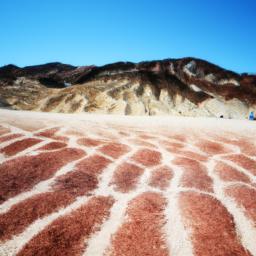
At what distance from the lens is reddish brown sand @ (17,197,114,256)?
7.97 feet

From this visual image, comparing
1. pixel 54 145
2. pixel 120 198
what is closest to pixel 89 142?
pixel 54 145

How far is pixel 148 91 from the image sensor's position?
1684 inches

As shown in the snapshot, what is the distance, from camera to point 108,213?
3.11 meters

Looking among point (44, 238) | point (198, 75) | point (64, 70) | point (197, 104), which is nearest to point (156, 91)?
point (197, 104)

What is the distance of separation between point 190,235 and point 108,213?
3.34 ft

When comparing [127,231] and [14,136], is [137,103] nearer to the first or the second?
[14,136]

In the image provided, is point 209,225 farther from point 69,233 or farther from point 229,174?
point 229,174

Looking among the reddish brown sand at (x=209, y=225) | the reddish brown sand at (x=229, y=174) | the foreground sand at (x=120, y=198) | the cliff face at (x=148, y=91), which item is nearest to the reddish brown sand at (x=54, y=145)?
the foreground sand at (x=120, y=198)

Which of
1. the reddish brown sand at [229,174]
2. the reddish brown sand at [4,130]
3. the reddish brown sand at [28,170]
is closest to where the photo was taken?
the reddish brown sand at [28,170]

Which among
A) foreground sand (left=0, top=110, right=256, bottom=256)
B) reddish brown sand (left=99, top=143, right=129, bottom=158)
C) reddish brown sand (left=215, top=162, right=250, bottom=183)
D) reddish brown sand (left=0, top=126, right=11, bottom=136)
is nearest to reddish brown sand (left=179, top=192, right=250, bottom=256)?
foreground sand (left=0, top=110, right=256, bottom=256)

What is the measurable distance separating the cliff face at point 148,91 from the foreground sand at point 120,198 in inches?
1286

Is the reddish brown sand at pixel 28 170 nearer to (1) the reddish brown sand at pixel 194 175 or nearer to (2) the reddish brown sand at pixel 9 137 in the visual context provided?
(2) the reddish brown sand at pixel 9 137

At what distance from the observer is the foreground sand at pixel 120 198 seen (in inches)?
102

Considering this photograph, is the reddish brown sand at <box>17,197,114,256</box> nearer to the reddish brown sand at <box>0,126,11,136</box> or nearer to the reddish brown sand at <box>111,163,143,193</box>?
the reddish brown sand at <box>111,163,143,193</box>
